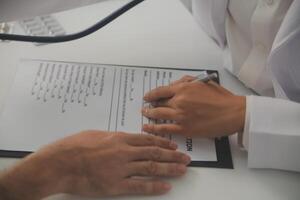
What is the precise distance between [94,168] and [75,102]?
0.17 meters

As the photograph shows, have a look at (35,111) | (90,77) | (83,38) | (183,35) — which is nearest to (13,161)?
(35,111)

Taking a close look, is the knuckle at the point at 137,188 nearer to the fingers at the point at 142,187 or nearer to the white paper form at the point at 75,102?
the fingers at the point at 142,187

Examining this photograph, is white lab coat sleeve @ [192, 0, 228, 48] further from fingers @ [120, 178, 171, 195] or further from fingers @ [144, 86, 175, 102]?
fingers @ [120, 178, 171, 195]

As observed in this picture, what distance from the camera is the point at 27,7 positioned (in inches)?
26.8

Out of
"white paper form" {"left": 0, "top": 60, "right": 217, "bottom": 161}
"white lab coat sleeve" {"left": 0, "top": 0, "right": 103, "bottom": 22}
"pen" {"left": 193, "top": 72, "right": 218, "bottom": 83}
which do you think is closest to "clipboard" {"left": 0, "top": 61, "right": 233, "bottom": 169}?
"white paper form" {"left": 0, "top": 60, "right": 217, "bottom": 161}

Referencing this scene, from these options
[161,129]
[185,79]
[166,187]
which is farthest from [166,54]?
[166,187]

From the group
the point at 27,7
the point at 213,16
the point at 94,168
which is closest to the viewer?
the point at 94,168

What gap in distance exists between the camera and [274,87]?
2.37 feet

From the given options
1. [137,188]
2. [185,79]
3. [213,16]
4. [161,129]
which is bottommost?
[137,188]

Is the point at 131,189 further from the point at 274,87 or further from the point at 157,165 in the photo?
the point at 274,87

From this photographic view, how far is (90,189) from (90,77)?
0.26 m

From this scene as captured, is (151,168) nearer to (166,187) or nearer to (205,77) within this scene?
(166,187)

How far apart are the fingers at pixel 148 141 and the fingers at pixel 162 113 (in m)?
0.05

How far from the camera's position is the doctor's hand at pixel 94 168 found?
558 mm
